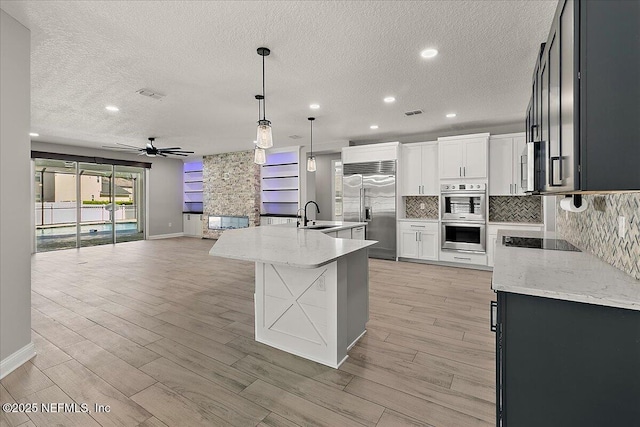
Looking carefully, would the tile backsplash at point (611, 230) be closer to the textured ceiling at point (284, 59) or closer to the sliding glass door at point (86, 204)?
the textured ceiling at point (284, 59)

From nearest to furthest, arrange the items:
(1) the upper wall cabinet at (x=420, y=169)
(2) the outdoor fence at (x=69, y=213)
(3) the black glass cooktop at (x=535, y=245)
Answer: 1. (3) the black glass cooktop at (x=535, y=245)
2. (1) the upper wall cabinet at (x=420, y=169)
3. (2) the outdoor fence at (x=69, y=213)

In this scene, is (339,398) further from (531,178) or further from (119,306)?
(119,306)

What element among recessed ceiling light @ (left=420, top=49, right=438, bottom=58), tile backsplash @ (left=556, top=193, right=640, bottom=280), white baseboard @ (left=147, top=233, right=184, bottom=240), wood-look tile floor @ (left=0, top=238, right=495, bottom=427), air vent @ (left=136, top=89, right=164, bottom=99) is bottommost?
wood-look tile floor @ (left=0, top=238, right=495, bottom=427)

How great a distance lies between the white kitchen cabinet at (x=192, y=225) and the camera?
10.4 m

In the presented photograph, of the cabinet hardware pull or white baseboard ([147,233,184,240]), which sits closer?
the cabinet hardware pull

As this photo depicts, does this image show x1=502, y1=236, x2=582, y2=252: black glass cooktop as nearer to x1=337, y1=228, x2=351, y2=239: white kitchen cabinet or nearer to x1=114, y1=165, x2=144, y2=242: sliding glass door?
x1=337, y1=228, x2=351, y2=239: white kitchen cabinet

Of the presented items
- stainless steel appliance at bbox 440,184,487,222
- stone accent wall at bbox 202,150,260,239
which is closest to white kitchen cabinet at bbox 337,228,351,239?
stainless steel appliance at bbox 440,184,487,222

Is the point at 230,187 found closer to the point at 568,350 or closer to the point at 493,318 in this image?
the point at 493,318

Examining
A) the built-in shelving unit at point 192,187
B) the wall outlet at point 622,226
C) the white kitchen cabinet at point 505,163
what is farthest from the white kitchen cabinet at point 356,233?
the built-in shelving unit at point 192,187

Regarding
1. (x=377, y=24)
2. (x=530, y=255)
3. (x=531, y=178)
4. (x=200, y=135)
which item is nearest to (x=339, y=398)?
(x=530, y=255)

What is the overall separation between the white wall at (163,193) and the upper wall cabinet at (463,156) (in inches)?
341

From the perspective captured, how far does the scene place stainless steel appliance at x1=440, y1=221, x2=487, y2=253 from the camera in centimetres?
539

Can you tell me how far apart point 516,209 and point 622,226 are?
4398 mm

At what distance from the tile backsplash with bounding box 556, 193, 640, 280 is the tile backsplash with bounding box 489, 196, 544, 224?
10.4ft
